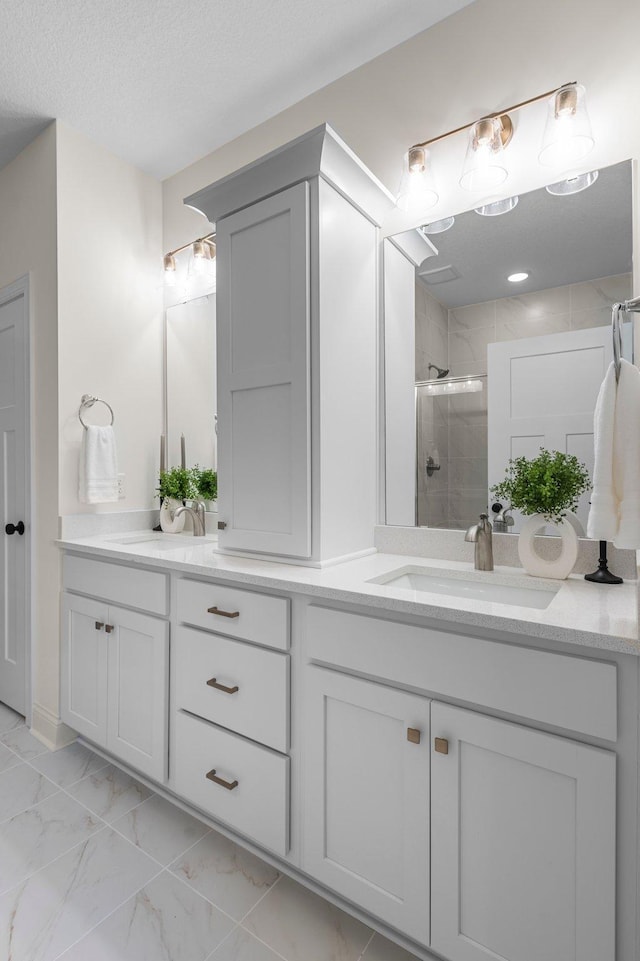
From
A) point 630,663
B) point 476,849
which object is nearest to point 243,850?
point 476,849

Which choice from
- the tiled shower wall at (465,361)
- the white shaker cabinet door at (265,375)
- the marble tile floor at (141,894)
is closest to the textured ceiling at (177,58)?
the white shaker cabinet door at (265,375)

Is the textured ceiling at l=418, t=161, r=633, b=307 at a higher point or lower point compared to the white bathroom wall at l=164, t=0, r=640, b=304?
lower

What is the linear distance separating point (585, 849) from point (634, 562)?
724 mm

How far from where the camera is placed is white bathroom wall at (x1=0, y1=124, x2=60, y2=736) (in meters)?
2.15

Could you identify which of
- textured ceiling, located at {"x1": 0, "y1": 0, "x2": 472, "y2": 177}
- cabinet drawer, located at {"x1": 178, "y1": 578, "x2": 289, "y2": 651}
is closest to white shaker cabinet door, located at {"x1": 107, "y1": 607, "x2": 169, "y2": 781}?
cabinet drawer, located at {"x1": 178, "y1": 578, "x2": 289, "y2": 651}

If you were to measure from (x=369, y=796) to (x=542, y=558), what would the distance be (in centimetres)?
79

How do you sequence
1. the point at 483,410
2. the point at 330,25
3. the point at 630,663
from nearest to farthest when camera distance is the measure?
the point at 630,663 → the point at 483,410 → the point at 330,25

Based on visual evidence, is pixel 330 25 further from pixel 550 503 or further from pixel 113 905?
pixel 113 905

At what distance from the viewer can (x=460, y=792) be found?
105 cm

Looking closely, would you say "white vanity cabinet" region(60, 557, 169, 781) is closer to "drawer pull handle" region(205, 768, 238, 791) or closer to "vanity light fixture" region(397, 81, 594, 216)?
"drawer pull handle" region(205, 768, 238, 791)

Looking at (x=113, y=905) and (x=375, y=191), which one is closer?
(x=113, y=905)

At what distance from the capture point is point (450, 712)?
106 cm

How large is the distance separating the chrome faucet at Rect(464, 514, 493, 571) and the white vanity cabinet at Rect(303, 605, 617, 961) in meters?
0.46

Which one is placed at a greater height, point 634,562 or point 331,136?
point 331,136
